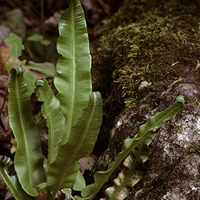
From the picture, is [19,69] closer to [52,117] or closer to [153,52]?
[52,117]

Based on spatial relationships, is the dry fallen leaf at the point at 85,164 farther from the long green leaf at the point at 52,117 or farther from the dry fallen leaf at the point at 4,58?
the dry fallen leaf at the point at 4,58

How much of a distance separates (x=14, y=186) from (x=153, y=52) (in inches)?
34.6

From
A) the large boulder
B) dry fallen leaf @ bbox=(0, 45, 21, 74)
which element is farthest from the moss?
dry fallen leaf @ bbox=(0, 45, 21, 74)

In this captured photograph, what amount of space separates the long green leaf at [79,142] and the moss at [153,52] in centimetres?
38

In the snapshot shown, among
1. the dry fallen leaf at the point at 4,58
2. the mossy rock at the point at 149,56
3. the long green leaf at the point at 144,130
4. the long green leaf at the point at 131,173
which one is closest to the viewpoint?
the long green leaf at the point at 144,130

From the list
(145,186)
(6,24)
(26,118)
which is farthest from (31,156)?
(6,24)

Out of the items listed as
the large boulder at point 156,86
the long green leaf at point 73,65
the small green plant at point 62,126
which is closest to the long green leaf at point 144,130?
the small green plant at point 62,126

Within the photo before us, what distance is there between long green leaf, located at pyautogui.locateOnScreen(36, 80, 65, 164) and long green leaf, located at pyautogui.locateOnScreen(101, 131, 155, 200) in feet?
0.83

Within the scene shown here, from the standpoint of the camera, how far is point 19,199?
1.12 metres

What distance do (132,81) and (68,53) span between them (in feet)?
1.25

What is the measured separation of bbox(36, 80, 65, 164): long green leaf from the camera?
3.79ft

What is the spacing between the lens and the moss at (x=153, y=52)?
1.38 metres

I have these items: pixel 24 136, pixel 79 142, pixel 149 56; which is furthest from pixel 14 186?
pixel 149 56

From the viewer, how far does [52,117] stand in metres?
1.17
